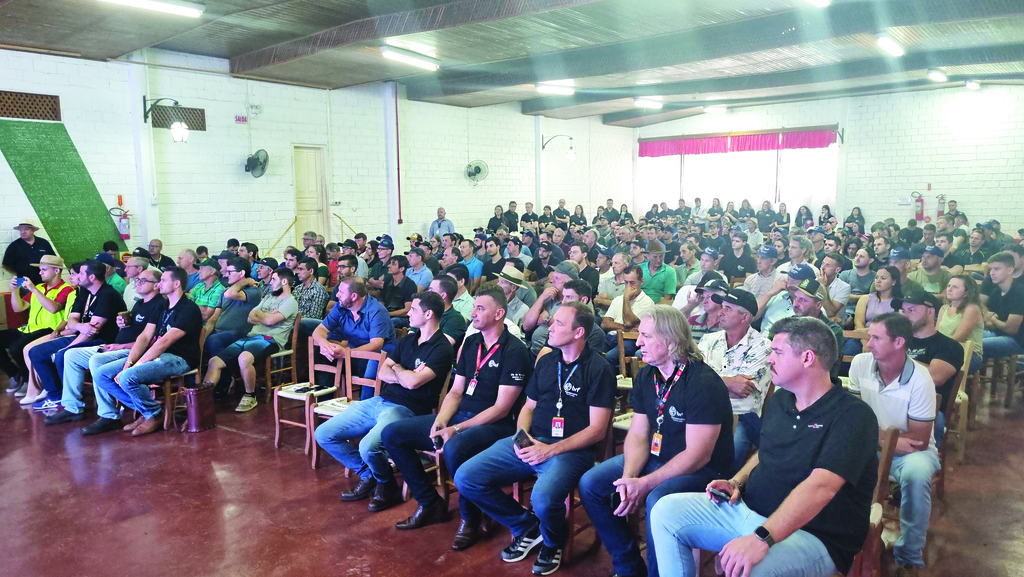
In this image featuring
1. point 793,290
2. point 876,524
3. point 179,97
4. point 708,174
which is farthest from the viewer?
point 708,174

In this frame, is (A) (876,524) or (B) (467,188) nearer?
(A) (876,524)

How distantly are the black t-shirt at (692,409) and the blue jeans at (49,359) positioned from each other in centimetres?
482

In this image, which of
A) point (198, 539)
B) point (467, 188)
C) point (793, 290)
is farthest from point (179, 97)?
point (793, 290)

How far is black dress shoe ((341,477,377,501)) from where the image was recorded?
12.7ft

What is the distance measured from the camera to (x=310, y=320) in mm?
6293

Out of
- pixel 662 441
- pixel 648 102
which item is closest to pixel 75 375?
pixel 662 441

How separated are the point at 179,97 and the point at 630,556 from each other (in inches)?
360

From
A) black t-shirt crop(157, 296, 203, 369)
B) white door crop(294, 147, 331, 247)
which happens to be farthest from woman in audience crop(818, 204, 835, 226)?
black t-shirt crop(157, 296, 203, 369)

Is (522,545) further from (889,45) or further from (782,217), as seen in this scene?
(782,217)

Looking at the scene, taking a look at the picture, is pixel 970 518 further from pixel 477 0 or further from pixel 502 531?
pixel 477 0

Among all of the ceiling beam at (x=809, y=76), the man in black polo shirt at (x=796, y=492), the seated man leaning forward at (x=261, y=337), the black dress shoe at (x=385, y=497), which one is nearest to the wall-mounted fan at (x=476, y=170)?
the ceiling beam at (x=809, y=76)

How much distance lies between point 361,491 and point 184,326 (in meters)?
2.17

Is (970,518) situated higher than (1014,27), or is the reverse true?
(1014,27)

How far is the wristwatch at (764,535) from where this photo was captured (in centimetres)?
218
